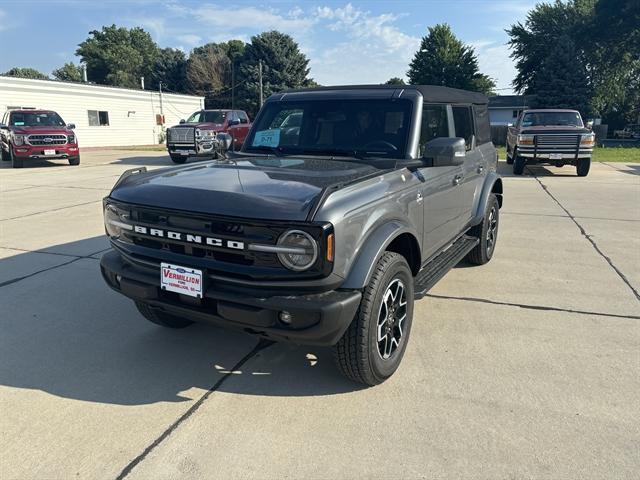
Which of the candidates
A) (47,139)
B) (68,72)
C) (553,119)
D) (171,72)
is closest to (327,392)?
(553,119)

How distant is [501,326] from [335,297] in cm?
202

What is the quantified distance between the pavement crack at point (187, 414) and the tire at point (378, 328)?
81cm

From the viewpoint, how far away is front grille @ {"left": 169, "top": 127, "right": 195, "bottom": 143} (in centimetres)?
1691

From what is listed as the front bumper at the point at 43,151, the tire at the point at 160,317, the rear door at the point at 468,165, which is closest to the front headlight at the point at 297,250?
the tire at the point at 160,317

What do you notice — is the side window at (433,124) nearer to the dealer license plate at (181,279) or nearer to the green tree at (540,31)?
the dealer license plate at (181,279)

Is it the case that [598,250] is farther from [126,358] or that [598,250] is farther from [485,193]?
[126,358]

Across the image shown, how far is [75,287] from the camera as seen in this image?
4754 millimetres

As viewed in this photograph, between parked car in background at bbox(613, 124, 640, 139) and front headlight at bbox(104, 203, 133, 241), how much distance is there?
52340 mm

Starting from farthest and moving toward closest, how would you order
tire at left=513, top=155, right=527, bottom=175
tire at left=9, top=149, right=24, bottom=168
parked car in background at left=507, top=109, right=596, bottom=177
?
tire at left=9, top=149, right=24, bottom=168 < tire at left=513, top=155, right=527, bottom=175 < parked car in background at left=507, top=109, right=596, bottom=177

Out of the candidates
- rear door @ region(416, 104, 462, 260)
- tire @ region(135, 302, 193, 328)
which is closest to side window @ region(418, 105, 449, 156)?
rear door @ region(416, 104, 462, 260)

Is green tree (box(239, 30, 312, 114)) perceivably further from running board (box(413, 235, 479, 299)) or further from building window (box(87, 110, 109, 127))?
running board (box(413, 235, 479, 299))

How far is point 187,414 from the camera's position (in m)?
2.77

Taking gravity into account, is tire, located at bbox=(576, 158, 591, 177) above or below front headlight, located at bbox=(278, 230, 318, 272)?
below

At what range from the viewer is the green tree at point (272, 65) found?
4856cm
